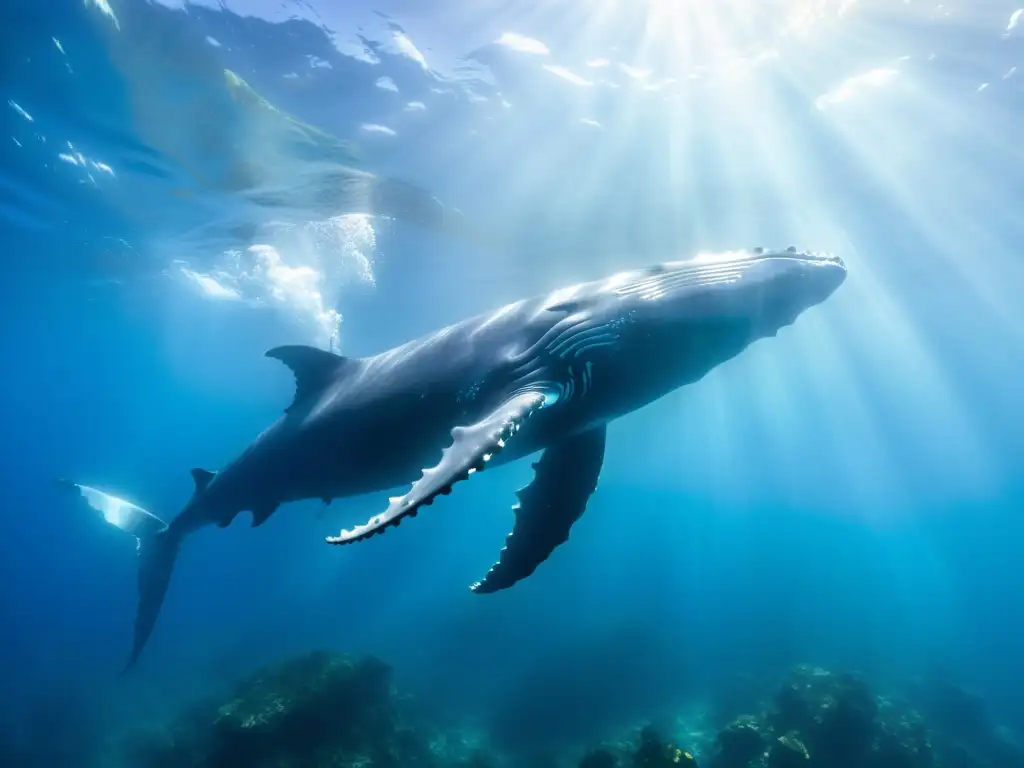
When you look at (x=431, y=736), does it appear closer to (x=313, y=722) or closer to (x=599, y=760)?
(x=313, y=722)

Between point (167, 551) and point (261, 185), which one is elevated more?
point (261, 185)

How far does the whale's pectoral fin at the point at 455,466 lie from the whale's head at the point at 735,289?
1399 mm

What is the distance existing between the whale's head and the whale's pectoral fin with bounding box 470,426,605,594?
1257mm

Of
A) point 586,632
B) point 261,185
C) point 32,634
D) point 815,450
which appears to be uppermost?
point 815,450

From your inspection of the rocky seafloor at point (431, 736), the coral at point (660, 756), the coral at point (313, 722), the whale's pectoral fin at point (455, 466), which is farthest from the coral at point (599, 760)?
the whale's pectoral fin at point (455, 466)

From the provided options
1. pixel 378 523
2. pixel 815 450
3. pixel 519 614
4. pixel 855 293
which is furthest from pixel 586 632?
pixel 815 450

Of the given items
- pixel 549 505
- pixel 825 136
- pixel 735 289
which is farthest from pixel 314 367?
pixel 825 136

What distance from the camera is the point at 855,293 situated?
31594 mm

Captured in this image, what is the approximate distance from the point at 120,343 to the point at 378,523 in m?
70.2

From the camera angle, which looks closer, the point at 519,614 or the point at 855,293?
the point at 855,293

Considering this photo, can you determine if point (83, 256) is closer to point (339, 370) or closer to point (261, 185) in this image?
point (261, 185)

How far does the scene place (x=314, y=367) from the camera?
6320mm

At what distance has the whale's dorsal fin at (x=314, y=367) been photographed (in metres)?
6.27

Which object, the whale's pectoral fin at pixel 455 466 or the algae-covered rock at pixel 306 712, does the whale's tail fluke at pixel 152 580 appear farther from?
the whale's pectoral fin at pixel 455 466
